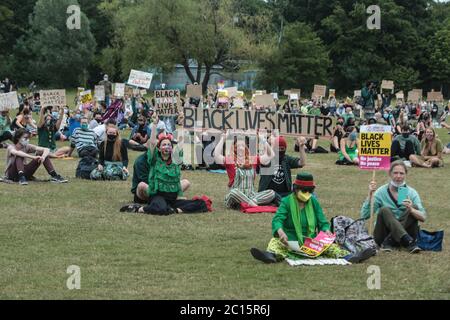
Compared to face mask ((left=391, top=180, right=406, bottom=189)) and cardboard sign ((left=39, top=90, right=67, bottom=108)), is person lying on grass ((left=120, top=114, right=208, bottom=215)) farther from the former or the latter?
cardboard sign ((left=39, top=90, right=67, bottom=108))

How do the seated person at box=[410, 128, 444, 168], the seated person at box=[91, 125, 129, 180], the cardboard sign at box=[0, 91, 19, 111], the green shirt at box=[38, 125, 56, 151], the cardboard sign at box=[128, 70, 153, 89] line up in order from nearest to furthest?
the seated person at box=[91, 125, 129, 180]
the green shirt at box=[38, 125, 56, 151]
the seated person at box=[410, 128, 444, 168]
the cardboard sign at box=[0, 91, 19, 111]
the cardboard sign at box=[128, 70, 153, 89]

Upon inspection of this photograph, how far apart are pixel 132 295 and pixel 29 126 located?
18.5 metres

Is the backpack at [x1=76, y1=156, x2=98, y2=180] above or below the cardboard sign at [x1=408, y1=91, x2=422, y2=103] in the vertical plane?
below

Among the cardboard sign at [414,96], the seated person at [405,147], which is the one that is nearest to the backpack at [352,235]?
the seated person at [405,147]

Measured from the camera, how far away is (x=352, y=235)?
9.98m

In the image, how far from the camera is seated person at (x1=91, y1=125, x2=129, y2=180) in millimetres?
15758

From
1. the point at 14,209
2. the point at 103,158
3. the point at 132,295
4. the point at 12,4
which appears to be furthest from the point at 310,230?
the point at 12,4

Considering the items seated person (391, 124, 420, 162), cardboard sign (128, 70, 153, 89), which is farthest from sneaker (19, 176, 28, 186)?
cardboard sign (128, 70, 153, 89)

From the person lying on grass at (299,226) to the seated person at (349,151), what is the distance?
12.5 metres

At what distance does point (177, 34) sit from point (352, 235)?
52.6 m

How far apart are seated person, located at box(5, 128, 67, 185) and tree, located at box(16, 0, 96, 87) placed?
49.2 metres

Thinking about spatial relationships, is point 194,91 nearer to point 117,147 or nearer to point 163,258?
point 117,147

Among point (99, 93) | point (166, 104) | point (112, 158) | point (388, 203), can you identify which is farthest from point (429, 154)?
point (99, 93)
